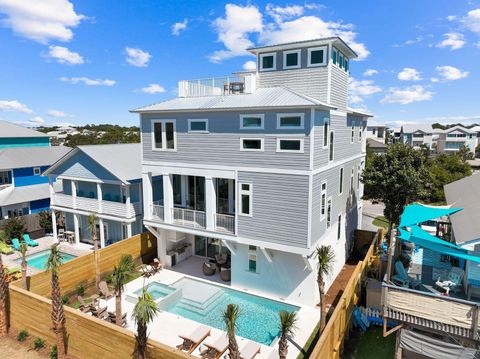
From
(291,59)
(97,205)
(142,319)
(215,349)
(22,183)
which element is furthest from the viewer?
(22,183)

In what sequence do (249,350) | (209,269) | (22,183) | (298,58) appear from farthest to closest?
(22,183) → (209,269) → (298,58) → (249,350)

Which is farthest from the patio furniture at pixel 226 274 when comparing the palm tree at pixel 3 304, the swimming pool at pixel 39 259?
the swimming pool at pixel 39 259

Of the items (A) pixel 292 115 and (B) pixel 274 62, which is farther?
(B) pixel 274 62

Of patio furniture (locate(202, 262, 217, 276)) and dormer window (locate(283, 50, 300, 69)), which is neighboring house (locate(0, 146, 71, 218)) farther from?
dormer window (locate(283, 50, 300, 69))

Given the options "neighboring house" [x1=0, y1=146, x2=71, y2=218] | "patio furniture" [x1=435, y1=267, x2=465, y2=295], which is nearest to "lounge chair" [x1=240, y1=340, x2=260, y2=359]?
"patio furniture" [x1=435, y1=267, x2=465, y2=295]

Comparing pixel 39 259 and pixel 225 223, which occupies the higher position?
pixel 225 223

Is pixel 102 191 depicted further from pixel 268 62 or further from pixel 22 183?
pixel 268 62

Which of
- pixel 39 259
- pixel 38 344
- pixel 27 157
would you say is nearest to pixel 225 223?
pixel 38 344
